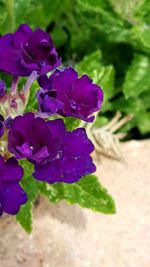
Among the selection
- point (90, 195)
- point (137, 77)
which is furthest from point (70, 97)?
point (137, 77)

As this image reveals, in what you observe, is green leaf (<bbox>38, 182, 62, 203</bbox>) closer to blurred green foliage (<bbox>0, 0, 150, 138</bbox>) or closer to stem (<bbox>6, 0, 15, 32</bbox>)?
Answer: blurred green foliage (<bbox>0, 0, 150, 138</bbox>)

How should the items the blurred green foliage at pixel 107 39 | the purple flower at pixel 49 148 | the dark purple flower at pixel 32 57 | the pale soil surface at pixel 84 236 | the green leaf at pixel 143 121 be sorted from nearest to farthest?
1. the purple flower at pixel 49 148
2. the dark purple flower at pixel 32 57
3. the pale soil surface at pixel 84 236
4. the blurred green foliage at pixel 107 39
5. the green leaf at pixel 143 121

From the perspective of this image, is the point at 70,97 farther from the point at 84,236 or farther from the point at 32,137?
the point at 84,236

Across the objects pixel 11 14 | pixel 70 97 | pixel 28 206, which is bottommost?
pixel 28 206

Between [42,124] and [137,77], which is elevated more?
[42,124]

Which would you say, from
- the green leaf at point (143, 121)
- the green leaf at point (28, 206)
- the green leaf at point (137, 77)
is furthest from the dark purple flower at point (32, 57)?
the green leaf at point (143, 121)

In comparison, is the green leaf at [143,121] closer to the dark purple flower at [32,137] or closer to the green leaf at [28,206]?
the green leaf at [28,206]

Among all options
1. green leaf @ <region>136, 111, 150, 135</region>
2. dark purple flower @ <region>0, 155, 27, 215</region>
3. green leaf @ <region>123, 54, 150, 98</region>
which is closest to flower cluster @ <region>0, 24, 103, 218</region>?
dark purple flower @ <region>0, 155, 27, 215</region>
